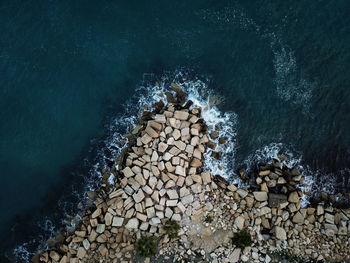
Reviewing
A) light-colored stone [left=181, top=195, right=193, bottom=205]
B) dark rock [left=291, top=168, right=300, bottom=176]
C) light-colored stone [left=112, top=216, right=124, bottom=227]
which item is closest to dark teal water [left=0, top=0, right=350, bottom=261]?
dark rock [left=291, top=168, right=300, bottom=176]

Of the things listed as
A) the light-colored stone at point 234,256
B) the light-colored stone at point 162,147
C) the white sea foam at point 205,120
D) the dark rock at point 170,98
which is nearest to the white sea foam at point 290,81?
the white sea foam at point 205,120

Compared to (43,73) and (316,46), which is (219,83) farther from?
(43,73)

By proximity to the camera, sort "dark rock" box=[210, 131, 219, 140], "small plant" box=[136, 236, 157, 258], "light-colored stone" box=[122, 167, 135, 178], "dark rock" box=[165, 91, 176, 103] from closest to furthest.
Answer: "small plant" box=[136, 236, 157, 258] → "light-colored stone" box=[122, 167, 135, 178] → "dark rock" box=[210, 131, 219, 140] → "dark rock" box=[165, 91, 176, 103]

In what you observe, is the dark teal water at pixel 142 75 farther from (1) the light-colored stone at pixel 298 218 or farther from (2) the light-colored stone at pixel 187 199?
(2) the light-colored stone at pixel 187 199

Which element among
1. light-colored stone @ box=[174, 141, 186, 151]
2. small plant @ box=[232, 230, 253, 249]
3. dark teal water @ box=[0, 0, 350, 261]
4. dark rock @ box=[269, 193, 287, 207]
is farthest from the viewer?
dark teal water @ box=[0, 0, 350, 261]

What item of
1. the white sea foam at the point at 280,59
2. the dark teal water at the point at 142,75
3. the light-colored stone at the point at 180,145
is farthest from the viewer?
the white sea foam at the point at 280,59

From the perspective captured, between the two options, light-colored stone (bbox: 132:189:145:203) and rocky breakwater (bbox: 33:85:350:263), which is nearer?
rocky breakwater (bbox: 33:85:350:263)

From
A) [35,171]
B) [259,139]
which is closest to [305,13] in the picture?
[259,139]

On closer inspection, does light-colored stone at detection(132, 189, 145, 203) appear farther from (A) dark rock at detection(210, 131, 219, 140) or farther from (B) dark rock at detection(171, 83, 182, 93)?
(B) dark rock at detection(171, 83, 182, 93)
